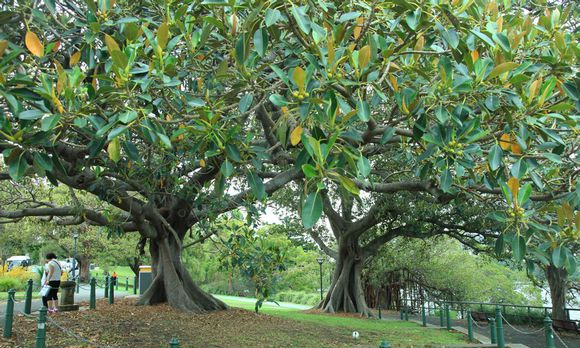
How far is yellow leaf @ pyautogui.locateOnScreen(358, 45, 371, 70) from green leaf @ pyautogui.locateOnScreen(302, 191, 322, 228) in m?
1.09

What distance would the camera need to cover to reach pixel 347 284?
21.7 meters

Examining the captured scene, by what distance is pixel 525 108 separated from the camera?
12.3 feet

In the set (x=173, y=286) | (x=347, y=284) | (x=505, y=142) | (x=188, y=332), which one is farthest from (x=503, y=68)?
(x=347, y=284)

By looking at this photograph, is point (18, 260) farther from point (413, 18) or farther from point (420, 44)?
point (413, 18)

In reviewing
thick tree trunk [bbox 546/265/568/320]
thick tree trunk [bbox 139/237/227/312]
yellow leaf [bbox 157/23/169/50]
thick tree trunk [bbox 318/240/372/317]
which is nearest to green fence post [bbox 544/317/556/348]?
thick tree trunk [bbox 139/237/227/312]

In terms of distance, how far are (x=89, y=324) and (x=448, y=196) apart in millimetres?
7089

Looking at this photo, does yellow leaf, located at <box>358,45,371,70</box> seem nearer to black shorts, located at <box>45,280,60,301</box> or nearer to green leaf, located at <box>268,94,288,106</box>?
green leaf, located at <box>268,94,288,106</box>

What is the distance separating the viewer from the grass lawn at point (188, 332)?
8164mm

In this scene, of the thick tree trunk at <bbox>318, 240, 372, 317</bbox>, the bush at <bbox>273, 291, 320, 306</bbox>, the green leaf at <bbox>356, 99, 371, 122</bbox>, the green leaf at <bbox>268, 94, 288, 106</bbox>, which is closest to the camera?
the green leaf at <bbox>268, 94, 288, 106</bbox>

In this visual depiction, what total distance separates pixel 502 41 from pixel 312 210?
7.02 feet

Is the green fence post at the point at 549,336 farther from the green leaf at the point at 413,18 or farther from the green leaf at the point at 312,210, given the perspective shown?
the green leaf at the point at 312,210

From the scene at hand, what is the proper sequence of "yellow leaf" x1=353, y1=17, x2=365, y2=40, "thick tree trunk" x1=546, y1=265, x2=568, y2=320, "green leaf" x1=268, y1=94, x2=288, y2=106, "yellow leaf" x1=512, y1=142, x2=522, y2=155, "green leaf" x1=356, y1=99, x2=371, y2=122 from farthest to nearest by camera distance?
"thick tree trunk" x1=546, y1=265, x2=568, y2=320, "yellow leaf" x1=512, y1=142, x2=522, y2=155, "yellow leaf" x1=353, y1=17, x2=365, y2=40, "green leaf" x1=356, y1=99, x2=371, y2=122, "green leaf" x1=268, y1=94, x2=288, y2=106

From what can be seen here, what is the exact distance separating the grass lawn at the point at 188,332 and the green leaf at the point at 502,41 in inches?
251

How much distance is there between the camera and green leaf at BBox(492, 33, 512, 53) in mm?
3590
